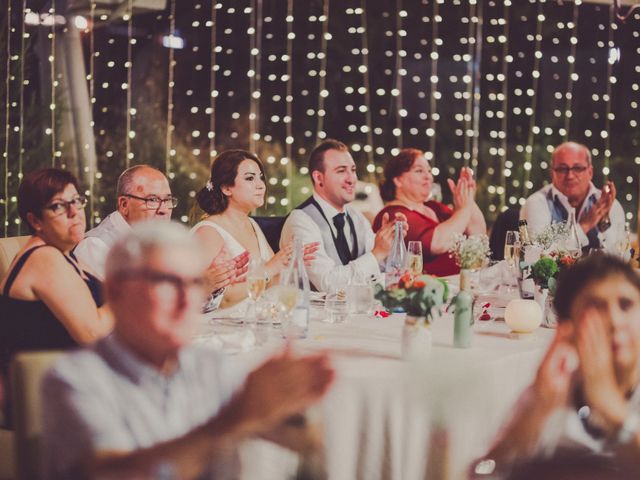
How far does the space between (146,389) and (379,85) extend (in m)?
6.94

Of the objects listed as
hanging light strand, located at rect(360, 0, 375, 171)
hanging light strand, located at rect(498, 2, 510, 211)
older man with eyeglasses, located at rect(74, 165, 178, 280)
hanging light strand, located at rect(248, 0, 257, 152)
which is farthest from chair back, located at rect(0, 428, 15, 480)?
hanging light strand, located at rect(498, 2, 510, 211)

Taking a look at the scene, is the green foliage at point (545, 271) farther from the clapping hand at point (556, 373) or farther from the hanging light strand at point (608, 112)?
the hanging light strand at point (608, 112)

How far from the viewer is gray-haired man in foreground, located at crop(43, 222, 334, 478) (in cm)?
141

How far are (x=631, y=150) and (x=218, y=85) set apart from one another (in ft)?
12.3

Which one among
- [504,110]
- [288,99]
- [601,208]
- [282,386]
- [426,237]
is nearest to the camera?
[282,386]

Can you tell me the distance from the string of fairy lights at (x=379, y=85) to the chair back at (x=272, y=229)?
250cm

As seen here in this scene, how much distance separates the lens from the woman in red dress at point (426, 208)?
466 centimetres

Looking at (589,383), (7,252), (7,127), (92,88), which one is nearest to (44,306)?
(7,252)

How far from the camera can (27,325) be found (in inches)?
93.3

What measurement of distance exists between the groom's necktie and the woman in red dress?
0.59 metres

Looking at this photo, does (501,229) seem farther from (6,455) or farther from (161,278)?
(161,278)

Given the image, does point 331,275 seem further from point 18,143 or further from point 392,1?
point 392,1

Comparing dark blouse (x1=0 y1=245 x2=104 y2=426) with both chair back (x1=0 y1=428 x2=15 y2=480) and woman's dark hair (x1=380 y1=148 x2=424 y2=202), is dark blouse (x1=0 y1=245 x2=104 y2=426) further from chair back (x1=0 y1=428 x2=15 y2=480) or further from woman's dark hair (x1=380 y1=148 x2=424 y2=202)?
woman's dark hair (x1=380 y1=148 x2=424 y2=202)

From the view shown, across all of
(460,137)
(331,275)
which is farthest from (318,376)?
(460,137)
